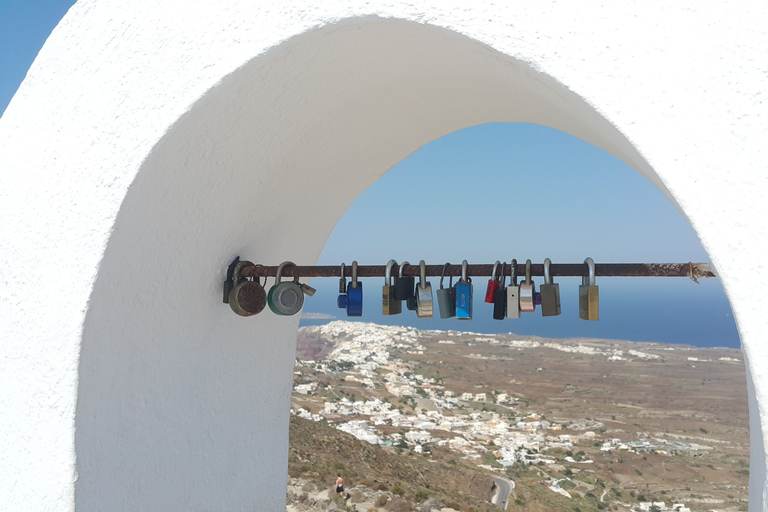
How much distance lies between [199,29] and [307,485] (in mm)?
5527

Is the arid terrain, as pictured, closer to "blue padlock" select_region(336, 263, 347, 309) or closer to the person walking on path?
the person walking on path

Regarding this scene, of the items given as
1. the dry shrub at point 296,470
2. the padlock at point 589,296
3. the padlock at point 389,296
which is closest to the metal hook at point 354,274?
the padlock at point 389,296

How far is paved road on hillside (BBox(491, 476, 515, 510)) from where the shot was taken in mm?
16933

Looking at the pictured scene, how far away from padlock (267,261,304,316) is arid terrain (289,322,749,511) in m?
7.31

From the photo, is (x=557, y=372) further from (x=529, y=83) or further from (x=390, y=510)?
(x=529, y=83)

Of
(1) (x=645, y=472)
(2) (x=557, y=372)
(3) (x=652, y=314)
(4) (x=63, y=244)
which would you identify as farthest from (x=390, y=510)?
(3) (x=652, y=314)

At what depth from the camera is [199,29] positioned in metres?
1.89

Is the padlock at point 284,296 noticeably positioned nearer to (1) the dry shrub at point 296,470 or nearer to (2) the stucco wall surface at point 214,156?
(2) the stucco wall surface at point 214,156

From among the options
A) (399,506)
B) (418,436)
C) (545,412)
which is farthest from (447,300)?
(545,412)

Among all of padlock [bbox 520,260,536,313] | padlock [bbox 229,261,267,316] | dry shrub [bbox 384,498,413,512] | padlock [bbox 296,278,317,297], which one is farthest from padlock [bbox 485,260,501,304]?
dry shrub [bbox 384,498,413,512]

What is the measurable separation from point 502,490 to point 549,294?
58.3ft

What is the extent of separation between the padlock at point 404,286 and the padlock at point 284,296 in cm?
44

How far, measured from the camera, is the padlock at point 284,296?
264cm

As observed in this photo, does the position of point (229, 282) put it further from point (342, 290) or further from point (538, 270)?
point (538, 270)
